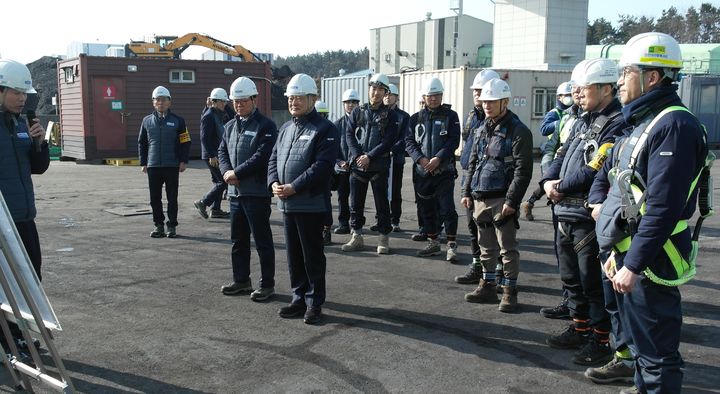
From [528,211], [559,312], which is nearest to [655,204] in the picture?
[559,312]

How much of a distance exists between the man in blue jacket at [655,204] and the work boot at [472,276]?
10.3 ft

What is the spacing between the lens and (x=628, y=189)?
340cm

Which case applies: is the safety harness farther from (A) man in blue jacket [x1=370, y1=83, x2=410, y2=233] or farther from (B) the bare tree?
(B) the bare tree

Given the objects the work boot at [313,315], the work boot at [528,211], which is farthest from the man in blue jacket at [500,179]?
the work boot at [528,211]

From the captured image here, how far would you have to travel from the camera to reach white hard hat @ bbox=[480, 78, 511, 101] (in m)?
5.54

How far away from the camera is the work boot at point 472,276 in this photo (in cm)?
670

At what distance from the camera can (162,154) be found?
30.3 ft

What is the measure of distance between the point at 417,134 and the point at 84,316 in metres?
4.37

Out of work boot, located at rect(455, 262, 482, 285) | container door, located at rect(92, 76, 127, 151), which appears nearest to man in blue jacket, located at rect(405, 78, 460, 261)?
work boot, located at rect(455, 262, 482, 285)

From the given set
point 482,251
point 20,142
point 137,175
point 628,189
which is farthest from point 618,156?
point 137,175

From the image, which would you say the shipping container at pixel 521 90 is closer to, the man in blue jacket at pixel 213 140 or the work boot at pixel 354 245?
the man in blue jacket at pixel 213 140

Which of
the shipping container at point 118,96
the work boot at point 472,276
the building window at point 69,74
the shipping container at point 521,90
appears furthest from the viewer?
the building window at point 69,74

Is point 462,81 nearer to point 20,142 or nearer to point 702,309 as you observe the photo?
point 702,309

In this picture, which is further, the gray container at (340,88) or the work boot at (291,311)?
the gray container at (340,88)
